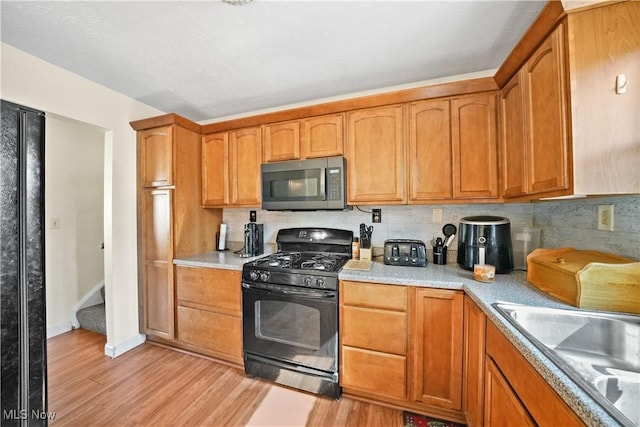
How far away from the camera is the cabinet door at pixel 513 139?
1.38 metres

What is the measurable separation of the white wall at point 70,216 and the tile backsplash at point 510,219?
172cm

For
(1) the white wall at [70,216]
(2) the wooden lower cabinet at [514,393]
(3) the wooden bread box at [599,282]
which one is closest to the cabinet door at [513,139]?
(3) the wooden bread box at [599,282]

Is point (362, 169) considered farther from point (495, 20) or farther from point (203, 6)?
point (203, 6)

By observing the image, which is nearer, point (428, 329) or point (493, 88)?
point (428, 329)

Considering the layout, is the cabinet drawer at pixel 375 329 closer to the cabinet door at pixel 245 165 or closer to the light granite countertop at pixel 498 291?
the light granite countertop at pixel 498 291

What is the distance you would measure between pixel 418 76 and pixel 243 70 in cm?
143

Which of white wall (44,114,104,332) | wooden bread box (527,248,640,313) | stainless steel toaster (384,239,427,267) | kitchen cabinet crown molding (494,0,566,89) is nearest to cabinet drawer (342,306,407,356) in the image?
stainless steel toaster (384,239,427,267)

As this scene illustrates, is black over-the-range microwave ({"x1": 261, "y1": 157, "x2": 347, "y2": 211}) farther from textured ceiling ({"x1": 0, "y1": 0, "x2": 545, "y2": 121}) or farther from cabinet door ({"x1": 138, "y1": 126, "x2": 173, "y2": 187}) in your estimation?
cabinet door ({"x1": 138, "y1": 126, "x2": 173, "y2": 187})

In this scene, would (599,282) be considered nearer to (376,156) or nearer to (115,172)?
(376,156)

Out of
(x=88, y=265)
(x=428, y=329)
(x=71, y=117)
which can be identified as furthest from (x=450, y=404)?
(x=88, y=265)

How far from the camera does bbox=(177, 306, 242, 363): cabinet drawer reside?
2.01 m

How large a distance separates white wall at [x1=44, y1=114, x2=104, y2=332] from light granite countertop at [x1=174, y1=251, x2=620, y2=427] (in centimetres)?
164

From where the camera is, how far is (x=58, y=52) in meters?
1.69

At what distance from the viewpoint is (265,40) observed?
5.17 ft
